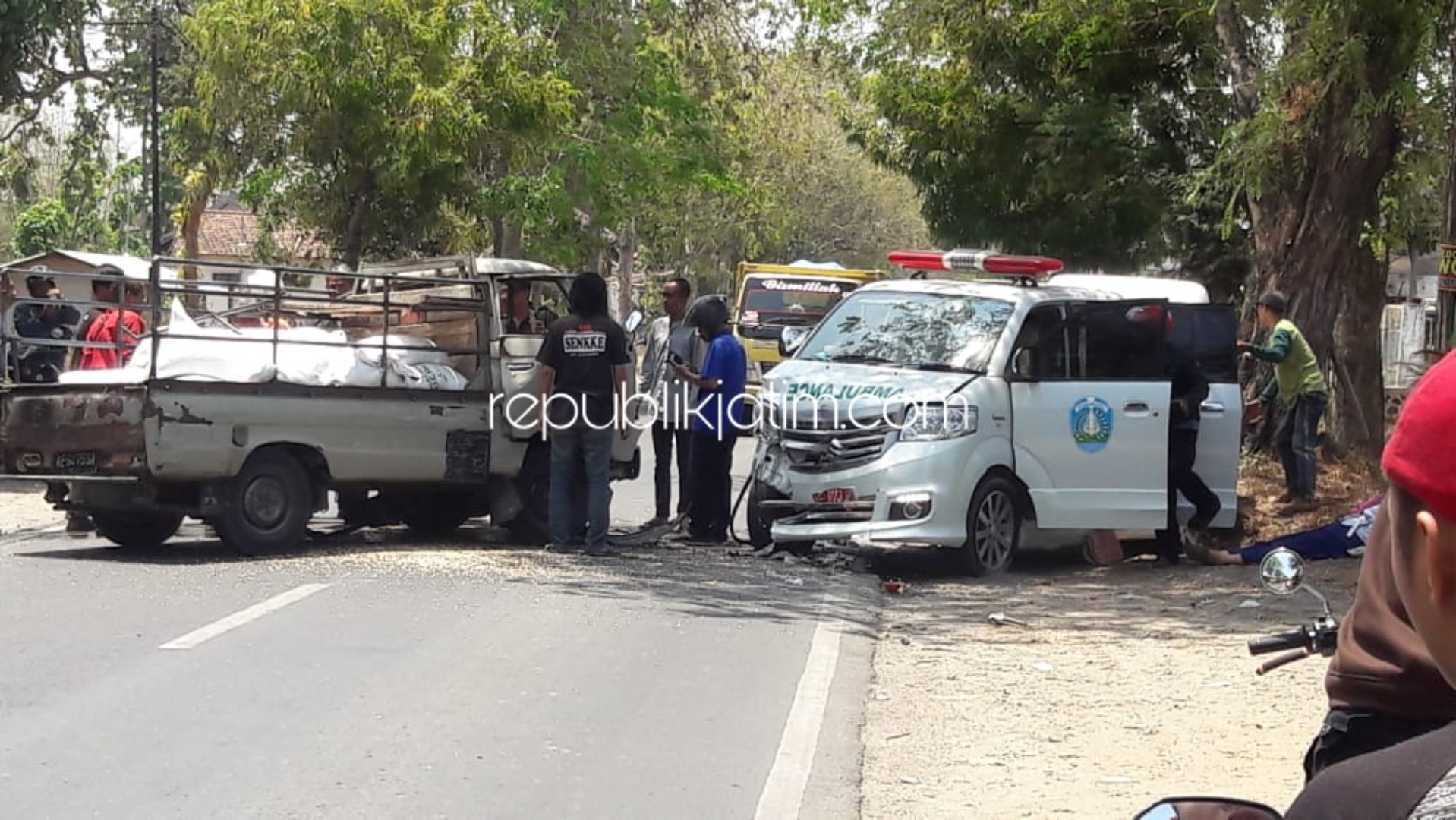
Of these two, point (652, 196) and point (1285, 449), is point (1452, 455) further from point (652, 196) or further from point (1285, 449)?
point (652, 196)

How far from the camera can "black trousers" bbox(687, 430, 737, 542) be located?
13406 millimetres

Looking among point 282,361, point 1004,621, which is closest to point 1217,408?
point 1004,621

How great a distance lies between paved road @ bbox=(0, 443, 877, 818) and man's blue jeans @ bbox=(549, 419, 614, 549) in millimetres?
490

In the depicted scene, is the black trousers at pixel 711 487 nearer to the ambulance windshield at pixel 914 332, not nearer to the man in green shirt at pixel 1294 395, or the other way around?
the ambulance windshield at pixel 914 332

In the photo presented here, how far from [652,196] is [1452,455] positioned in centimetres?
2831

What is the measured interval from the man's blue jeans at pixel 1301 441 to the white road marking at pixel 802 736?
6.07m

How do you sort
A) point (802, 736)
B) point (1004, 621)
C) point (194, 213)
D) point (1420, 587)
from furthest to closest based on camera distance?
point (194, 213), point (1004, 621), point (802, 736), point (1420, 587)

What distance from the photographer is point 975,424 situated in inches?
465

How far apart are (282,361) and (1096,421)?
18.8 feet

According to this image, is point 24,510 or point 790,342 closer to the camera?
point 790,342

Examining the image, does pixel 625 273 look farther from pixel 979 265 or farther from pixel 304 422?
pixel 304 422

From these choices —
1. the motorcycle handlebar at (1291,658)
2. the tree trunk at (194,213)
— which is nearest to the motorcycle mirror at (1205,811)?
the motorcycle handlebar at (1291,658)

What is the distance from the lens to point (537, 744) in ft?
23.2

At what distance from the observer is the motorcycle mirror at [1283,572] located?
3652 mm
